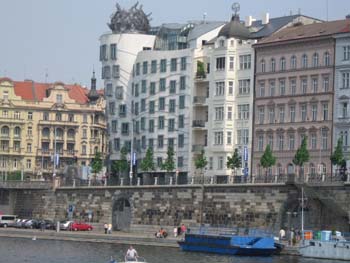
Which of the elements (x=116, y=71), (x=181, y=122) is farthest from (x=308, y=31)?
(x=116, y=71)

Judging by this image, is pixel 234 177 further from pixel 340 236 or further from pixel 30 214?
pixel 30 214

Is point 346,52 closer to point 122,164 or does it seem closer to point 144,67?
point 144,67

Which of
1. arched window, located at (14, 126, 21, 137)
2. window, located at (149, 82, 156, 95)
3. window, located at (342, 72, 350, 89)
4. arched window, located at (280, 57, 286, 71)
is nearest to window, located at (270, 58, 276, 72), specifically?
→ arched window, located at (280, 57, 286, 71)

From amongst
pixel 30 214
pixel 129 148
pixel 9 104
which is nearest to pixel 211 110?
pixel 129 148

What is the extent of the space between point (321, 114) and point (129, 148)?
34.2 metres

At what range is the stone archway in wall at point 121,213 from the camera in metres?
139

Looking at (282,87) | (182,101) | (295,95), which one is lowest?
(182,101)

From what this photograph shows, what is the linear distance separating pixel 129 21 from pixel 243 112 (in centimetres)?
2672

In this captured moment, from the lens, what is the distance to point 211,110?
145625mm

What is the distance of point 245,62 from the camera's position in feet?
468

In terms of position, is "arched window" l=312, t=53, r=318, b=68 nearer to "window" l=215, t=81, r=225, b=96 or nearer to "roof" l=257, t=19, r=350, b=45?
"roof" l=257, t=19, r=350, b=45

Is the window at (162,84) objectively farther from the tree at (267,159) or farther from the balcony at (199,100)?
the tree at (267,159)

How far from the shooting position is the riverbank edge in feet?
388

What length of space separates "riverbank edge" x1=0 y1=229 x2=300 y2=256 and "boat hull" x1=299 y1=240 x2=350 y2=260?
56.6 feet
